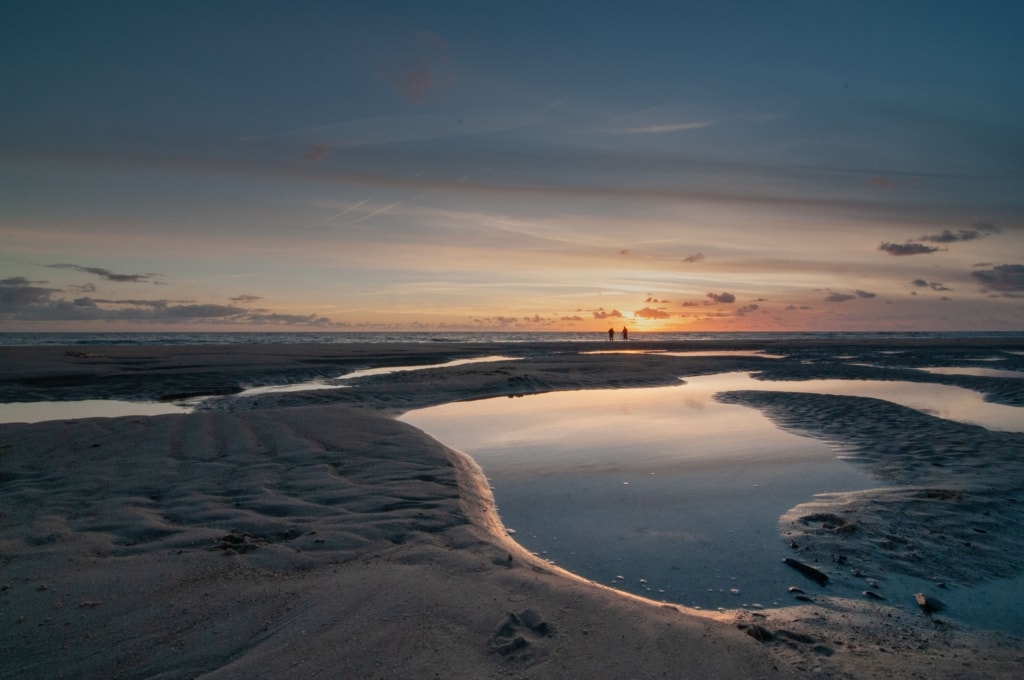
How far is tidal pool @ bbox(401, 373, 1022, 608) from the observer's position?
6.70 meters

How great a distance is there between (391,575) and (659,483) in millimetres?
5944

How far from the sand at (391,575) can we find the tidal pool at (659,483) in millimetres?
453

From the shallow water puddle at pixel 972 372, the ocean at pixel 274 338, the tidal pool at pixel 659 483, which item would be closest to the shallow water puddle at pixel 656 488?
the tidal pool at pixel 659 483

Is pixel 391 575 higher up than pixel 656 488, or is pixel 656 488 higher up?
pixel 391 575

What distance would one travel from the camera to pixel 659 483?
34.4 feet

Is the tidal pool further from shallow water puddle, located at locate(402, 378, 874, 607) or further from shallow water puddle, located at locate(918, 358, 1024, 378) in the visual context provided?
shallow water puddle, located at locate(918, 358, 1024, 378)

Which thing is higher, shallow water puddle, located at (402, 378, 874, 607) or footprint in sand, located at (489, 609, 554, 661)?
footprint in sand, located at (489, 609, 554, 661)

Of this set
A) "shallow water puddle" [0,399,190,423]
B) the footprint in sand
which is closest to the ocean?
"shallow water puddle" [0,399,190,423]

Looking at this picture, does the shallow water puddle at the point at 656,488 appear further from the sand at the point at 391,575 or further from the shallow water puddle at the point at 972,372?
the shallow water puddle at the point at 972,372

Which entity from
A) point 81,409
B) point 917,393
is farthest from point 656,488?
point 917,393

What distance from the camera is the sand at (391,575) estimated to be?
4598 mm

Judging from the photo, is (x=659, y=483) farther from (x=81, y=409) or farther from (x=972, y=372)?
(x=972, y=372)

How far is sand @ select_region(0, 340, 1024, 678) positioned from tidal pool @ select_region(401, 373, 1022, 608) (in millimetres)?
453

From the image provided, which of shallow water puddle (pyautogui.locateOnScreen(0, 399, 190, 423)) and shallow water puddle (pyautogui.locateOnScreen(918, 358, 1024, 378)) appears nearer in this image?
shallow water puddle (pyautogui.locateOnScreen(0, 399, 190, 423))
